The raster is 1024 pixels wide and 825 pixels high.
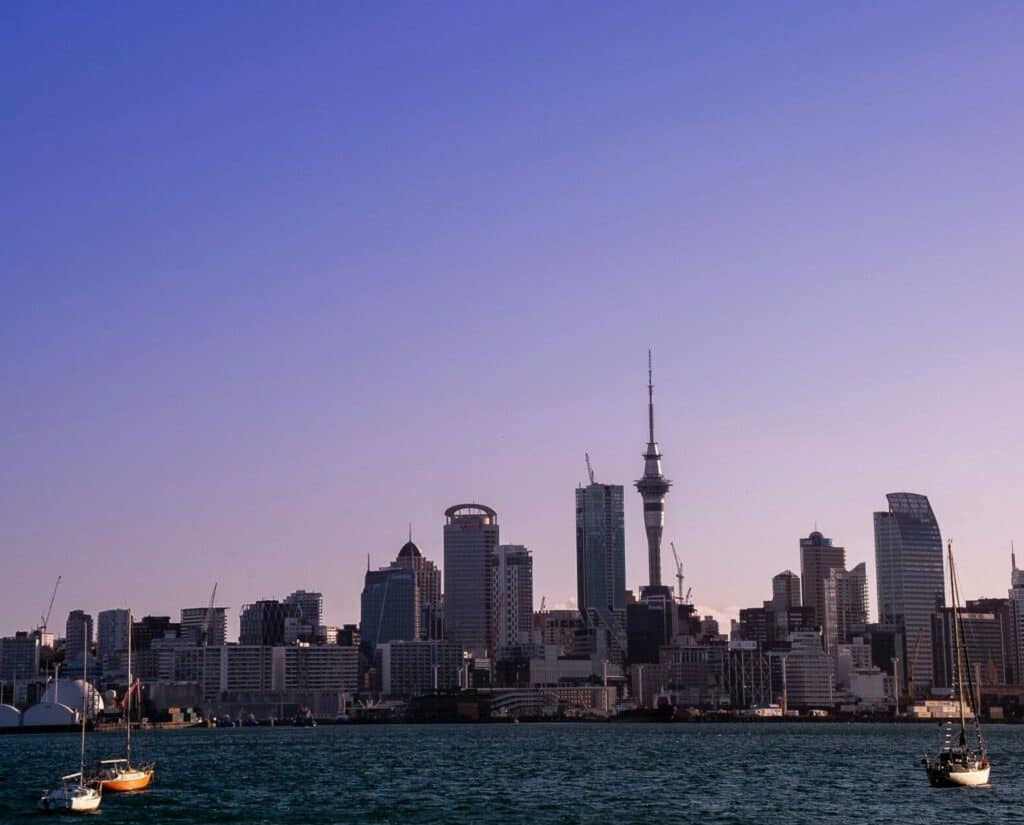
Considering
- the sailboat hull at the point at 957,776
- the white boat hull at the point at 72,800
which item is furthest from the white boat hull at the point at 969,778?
the white boat hull at the point at 72,800

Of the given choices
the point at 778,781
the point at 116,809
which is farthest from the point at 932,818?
the point at 116,809

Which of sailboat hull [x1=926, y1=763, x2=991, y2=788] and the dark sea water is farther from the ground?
sailboat hull [x1=926, y1=763, x2=991, y2=788]

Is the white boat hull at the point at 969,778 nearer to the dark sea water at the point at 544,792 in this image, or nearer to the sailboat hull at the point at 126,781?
the dark sea water at the point at 544,792

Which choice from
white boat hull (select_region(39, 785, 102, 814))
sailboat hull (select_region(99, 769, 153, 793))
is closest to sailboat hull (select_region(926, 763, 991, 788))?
sailboat hull (select_region(99, 769, 153, 793))

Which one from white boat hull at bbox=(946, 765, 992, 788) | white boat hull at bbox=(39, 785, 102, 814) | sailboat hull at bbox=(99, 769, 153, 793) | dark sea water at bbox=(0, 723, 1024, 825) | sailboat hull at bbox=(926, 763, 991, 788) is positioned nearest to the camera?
dark sea water at bbox=(0, 723, 1024, 825)

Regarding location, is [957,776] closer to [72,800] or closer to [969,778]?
[969,778]

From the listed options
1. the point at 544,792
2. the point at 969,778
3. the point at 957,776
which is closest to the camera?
the point at 957,776

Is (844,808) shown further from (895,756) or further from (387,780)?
(895,756)

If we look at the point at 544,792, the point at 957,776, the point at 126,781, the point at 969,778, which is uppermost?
the point at 126,781

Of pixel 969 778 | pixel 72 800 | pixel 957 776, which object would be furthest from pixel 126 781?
pixel 969 778

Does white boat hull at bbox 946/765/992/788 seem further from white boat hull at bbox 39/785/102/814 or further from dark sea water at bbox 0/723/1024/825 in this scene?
white boat hull at bbox 39/785/102/814

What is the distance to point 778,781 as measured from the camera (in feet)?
440

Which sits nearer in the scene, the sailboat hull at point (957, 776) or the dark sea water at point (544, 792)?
the dark sea water at point (544, 792)

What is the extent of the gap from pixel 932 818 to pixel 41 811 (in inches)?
2192
